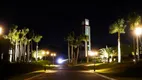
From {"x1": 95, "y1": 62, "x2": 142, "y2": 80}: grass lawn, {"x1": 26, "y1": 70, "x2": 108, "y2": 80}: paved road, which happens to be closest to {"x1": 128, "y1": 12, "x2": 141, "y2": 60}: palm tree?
{"x1": 95, "y1": 62, "x2": 142, "y2": 80}: grass lawn

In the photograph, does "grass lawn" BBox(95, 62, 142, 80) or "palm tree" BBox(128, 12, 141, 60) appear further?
"palm tree" BBox(128, 12, 141, 60)

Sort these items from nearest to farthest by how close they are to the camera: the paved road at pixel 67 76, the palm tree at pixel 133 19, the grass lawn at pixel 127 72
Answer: the paved road at pixel 67 76
the grass lawn at pixel 127 72
the palm tree at pixel 133 19

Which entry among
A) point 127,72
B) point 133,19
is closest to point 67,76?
point 127,72

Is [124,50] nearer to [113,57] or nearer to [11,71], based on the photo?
[113,57]

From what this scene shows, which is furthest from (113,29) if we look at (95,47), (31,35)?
(95,47)

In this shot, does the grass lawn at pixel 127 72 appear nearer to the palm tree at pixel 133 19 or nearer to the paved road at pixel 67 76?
the paved road at pixel 67 76

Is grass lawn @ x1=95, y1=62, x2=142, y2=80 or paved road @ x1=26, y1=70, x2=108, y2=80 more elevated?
grass lawn @ x1=95, y1=62, x2=142, y2=80

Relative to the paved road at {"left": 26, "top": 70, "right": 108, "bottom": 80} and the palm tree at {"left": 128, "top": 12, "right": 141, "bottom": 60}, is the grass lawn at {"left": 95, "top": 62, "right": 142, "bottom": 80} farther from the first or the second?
the palm tree at {"left": 128, "top": 12, "right": 141, "bottom": 60}

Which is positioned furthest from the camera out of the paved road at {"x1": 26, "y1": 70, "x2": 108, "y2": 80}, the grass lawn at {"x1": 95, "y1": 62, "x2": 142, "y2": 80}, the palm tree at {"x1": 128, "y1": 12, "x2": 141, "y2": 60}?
the palm tree at {"x1": 128, "y1": 12, "x2": 141, "y2": 60}

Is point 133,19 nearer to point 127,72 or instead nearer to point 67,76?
point 127,72

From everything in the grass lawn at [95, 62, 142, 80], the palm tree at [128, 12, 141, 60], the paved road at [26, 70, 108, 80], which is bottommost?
the paved road at [26, 70, 108, 80]

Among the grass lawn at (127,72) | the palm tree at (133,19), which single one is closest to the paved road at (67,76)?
the grass lawn at (127,72)

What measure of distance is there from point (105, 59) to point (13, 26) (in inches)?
1606

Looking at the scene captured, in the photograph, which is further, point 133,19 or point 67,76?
point 133,19
